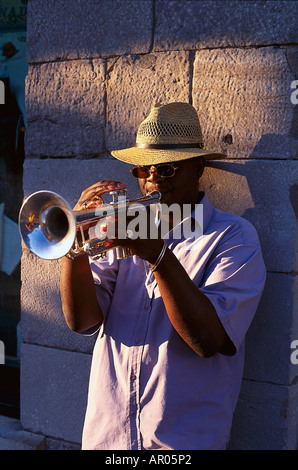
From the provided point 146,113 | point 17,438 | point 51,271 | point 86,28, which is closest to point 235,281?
point 146,113

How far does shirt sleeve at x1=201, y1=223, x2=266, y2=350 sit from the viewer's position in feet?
6.72

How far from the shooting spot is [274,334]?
265 centimetres

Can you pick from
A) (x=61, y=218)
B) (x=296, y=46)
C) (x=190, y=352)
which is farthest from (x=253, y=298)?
(x=296, y=46)

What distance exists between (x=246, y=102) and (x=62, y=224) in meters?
1.20

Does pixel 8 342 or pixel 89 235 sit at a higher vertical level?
pixel 89 235

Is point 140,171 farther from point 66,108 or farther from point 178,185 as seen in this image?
point 66,108

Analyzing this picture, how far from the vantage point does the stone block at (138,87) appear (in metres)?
2.83

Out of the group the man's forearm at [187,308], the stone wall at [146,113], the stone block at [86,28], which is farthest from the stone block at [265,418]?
the stone block at [86,28]

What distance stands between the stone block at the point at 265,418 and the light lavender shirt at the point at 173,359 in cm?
43

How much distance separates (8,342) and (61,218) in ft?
8.29

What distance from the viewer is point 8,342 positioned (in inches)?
170

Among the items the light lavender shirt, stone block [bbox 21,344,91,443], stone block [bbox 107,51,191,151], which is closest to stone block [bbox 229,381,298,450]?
the light lavender shirt

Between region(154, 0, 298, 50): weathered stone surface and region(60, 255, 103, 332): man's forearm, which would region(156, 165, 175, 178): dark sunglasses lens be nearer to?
region(60, 255, 103, 332): man's forearm
